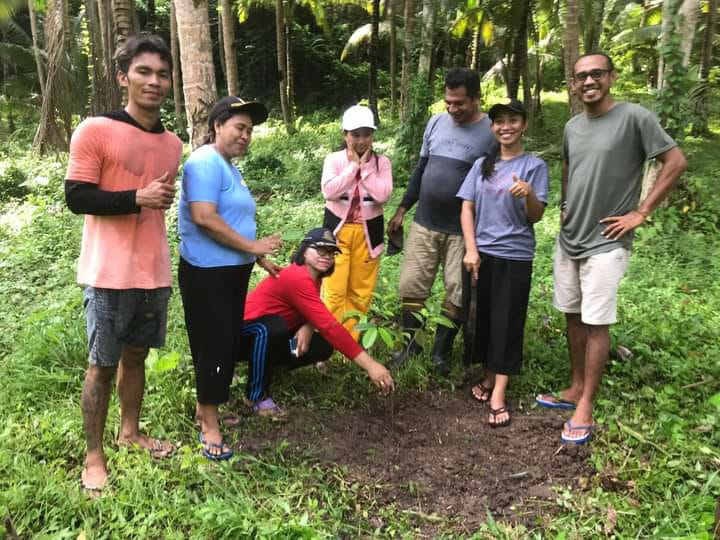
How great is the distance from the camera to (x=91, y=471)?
2.87 meters

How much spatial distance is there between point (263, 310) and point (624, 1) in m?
23.1

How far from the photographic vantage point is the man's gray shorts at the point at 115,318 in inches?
106

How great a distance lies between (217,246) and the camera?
115 inches

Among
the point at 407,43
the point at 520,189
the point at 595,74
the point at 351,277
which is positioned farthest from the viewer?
the point at 407,43

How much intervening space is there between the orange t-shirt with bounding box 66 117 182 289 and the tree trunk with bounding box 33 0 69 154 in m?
7.16

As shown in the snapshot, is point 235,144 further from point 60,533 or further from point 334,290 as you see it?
point 60,533

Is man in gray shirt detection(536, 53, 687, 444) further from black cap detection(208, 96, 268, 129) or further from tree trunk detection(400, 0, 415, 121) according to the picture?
tree trunk detection(400, 0, 415, 121)

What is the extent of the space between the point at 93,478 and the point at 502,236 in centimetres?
262

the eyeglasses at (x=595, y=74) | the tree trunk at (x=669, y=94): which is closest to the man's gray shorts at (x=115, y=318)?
the eyeglasses at (x=595, y=74)

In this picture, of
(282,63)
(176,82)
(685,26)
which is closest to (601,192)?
(685,26)

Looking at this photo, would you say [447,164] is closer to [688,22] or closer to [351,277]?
[351,277]

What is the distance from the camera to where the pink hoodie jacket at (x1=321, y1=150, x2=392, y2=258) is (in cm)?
400

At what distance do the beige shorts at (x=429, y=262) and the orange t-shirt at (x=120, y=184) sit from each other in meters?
1.87

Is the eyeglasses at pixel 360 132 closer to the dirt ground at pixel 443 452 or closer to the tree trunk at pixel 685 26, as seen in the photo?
the dirt ground at pixel 443 452
